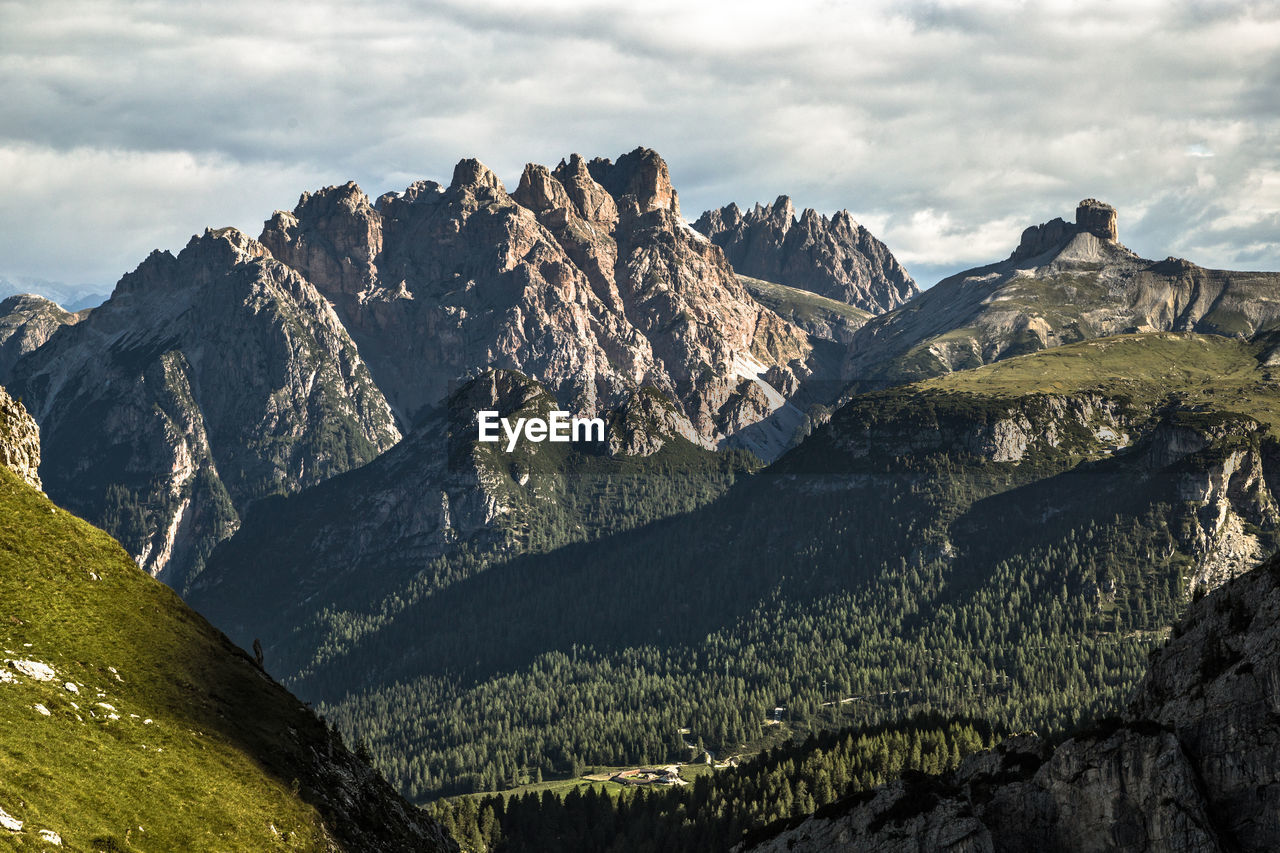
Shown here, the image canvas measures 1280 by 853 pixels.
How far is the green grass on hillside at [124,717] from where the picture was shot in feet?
323

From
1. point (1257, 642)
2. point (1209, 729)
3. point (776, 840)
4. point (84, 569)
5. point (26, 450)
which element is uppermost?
point (26, 450)

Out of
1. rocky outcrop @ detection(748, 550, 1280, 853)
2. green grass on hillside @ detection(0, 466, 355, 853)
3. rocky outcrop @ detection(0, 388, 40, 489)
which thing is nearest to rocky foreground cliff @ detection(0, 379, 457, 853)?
green grass on hillside @ detection(0, 466, 355, 853)

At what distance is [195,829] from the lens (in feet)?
345

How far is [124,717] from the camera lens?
115812mm

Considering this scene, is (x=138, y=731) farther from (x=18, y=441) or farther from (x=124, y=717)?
(x=18, y=441)

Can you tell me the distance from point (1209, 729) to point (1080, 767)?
1306 cm

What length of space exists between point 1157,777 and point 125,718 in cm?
9866

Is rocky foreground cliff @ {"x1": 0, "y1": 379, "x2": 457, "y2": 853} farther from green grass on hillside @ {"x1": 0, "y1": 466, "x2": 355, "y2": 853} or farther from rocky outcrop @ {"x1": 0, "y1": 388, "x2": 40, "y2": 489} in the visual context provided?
rocky outcrop @ {"x1": 0, "y1": 388, "x2": 40, "y2": 489}

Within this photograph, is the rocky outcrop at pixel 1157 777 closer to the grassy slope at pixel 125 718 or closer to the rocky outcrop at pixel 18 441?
the grassy slope at pixel 125 718

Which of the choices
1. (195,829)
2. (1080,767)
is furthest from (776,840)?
(195,829)

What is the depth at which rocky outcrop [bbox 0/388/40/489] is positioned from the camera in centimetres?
16362

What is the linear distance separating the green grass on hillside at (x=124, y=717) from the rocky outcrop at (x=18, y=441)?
13.5 metres

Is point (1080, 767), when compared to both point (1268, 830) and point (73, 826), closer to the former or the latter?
point (1268, 830)

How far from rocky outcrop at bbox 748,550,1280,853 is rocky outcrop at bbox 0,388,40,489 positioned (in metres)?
115
